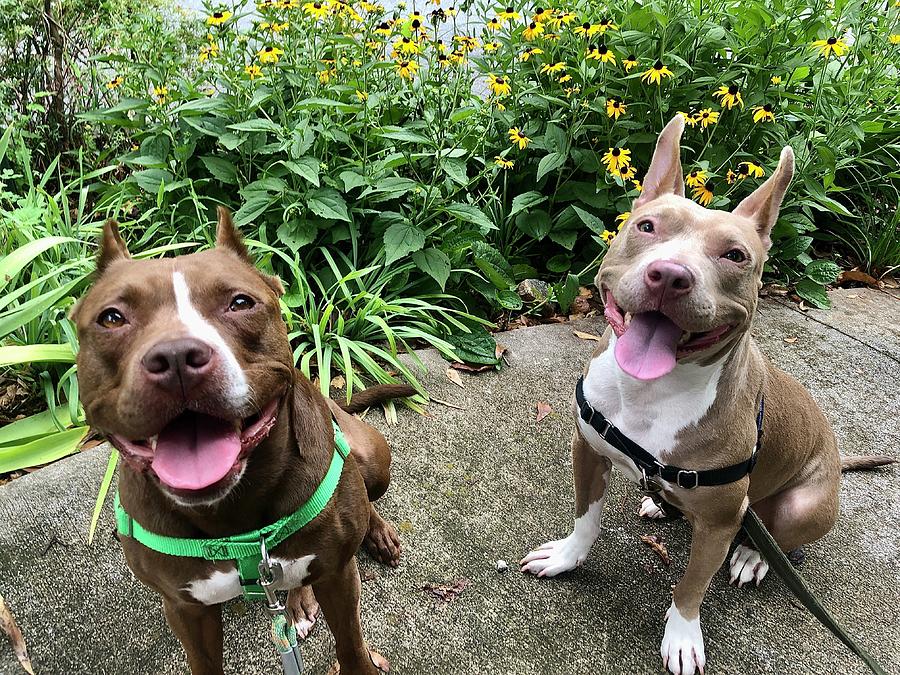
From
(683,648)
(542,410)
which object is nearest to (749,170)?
(542,410)

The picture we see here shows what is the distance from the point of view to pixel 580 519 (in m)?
2.63

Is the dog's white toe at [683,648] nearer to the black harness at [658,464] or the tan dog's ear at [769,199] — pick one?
the black harness at [658,464]

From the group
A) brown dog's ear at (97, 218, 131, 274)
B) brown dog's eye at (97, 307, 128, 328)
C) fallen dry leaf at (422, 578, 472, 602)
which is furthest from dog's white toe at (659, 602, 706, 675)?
brown dog's ear at (97, 218, 131, 274)

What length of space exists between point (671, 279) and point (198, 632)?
1824mm

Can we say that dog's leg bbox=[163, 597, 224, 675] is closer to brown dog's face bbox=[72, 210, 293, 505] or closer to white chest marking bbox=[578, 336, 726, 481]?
brown dog's face bbox=[72, 210, 293, 505]

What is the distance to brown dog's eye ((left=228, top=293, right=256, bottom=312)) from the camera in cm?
165

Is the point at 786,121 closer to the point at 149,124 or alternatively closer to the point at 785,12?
the point at 785,12

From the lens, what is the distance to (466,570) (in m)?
2.71

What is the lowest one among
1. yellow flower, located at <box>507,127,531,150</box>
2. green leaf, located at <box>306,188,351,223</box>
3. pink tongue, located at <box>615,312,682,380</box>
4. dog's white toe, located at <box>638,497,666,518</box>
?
dog's white toe, located at <box>638,497,666,518</box>

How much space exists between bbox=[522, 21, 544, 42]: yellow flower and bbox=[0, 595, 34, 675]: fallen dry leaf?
402cm

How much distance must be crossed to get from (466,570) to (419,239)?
2069mm

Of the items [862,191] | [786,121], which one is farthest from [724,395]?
[862,191]

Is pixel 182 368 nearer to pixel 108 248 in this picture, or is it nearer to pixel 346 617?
pixel 108 248

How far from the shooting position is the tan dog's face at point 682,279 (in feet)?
5.95
